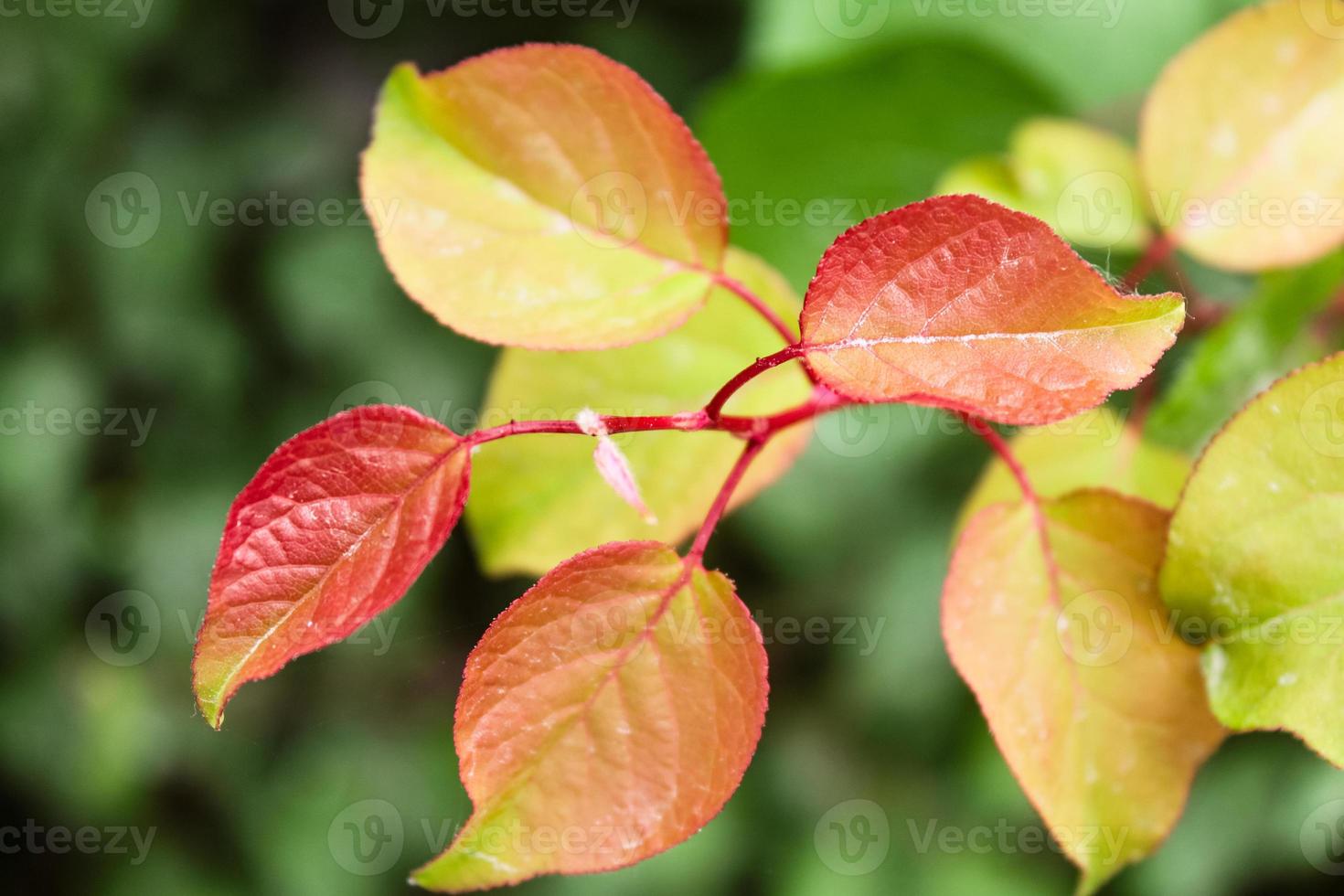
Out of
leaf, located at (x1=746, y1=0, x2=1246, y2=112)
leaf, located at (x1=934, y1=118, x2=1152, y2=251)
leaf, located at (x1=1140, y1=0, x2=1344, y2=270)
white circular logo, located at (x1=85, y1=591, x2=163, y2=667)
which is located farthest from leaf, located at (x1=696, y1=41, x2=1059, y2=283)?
white circular logo, located at (x1=85, y1=591, x2=163, y2=667)

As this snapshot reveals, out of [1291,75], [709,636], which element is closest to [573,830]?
[709,636]

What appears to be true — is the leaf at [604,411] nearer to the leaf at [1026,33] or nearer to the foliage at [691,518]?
the foliage at [691,518]

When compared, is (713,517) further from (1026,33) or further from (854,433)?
(1026,33)

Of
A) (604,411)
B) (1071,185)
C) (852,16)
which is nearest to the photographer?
(604,411)

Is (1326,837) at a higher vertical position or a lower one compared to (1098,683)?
lower

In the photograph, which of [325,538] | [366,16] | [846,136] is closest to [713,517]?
[325,538]

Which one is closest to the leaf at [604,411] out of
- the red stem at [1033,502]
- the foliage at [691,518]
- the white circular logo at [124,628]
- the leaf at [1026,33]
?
the foliage at [691,518]
